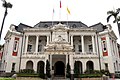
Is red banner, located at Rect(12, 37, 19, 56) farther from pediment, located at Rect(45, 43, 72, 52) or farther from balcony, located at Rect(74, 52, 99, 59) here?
balcony, located at Rect(74, 52, 99, 59)

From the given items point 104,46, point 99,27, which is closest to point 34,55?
point 104,46

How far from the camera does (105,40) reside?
102ft

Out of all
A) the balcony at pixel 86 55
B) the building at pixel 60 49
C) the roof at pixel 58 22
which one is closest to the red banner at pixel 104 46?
the building at pixel 60 49

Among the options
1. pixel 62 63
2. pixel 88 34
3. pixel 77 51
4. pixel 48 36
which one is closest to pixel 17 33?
pixel 48 36

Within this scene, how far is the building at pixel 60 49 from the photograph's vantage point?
29.1m

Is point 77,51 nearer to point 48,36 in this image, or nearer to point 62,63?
point 62,63

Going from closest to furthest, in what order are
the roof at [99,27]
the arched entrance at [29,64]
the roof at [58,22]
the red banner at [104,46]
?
1. the red banner at [104,46]
2. the arched entrance at [29,64]
3. the roof at [99,27]
4. the roof at [58,22]

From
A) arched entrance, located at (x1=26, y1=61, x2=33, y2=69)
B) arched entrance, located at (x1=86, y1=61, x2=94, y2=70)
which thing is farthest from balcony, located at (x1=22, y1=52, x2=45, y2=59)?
arched entrance, located at (x1=86, y1=61, x2=94, y2=70)

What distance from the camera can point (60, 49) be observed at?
93.3ft

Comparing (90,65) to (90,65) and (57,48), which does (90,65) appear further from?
(57,48)

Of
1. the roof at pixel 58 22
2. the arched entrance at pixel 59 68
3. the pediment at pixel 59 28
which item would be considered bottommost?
the arched entrance at pixel 59 68

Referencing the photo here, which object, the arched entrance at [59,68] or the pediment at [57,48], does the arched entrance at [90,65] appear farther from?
the pediment at [57,48]

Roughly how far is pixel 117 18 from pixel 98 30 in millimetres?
6520

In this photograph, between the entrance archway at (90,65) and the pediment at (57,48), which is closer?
the pediment at (57,48)
